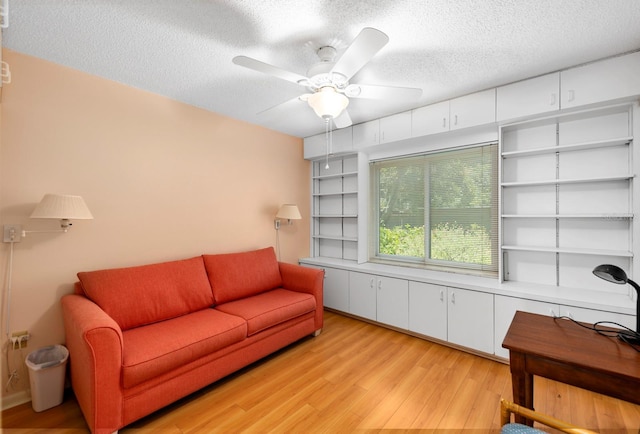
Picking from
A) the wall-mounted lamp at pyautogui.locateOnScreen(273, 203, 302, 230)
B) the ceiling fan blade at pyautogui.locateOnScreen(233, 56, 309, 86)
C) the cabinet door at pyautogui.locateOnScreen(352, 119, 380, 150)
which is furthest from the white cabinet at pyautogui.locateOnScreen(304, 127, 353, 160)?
the ceiling fan blade at pyautogui.locateOnScreen(233, 56, 309, 86)

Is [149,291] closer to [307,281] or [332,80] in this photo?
[307,281]

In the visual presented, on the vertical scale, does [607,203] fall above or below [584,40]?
below

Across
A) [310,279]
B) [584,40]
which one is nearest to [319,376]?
[310,279]

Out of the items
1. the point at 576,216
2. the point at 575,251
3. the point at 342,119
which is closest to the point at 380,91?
the point at 342,119

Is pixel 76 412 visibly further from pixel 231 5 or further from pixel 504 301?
pixel 504 301

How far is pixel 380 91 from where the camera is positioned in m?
2.01

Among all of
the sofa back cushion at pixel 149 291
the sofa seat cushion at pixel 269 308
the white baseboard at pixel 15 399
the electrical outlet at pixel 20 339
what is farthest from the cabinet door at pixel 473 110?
the white baseboard at pixel 15 399

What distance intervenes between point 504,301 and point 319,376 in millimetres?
1746

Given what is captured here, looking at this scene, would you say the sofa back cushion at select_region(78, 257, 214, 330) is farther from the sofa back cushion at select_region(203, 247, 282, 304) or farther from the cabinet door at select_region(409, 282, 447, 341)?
the cabinet door at select_region(409, 282, 447, 341)

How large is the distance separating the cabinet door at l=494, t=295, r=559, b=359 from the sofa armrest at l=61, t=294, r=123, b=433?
2904 mm

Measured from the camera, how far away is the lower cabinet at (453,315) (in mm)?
2578

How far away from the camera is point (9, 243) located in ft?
6.48

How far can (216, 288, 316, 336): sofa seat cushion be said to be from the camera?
2.41 m

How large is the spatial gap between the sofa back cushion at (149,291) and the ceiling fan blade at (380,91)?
6.94 ft
